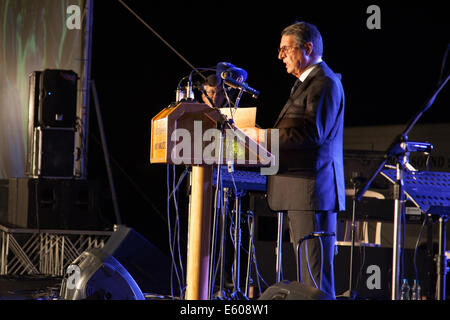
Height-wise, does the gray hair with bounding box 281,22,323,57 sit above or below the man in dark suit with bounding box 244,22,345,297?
above

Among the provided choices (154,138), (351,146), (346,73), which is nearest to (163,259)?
(154,138)

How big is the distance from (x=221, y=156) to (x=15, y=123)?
188 inches

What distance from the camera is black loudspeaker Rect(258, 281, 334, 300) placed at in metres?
2.05

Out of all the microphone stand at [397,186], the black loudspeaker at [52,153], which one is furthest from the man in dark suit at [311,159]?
the black loudspeaker at [52,153]

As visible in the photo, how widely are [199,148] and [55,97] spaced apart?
140 inches

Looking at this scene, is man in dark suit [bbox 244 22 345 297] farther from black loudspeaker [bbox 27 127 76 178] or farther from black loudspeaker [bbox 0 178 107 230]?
black loudspeaker [bbox 27 127 76 178]

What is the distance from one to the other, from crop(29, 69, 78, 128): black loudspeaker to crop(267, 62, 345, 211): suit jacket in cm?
348

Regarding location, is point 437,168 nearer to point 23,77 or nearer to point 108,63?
point 108,63

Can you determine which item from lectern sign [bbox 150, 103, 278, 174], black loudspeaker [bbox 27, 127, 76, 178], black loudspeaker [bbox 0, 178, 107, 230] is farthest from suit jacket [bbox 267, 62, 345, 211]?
black loudspeaker [bbox 27, 127, 76, 178]

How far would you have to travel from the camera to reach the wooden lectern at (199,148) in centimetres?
244

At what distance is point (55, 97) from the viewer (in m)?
5.67

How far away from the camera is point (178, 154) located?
7.99 feet

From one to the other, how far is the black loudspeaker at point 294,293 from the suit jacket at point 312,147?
1.59 ft

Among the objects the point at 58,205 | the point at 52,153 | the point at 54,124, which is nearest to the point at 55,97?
the point at 54,124
